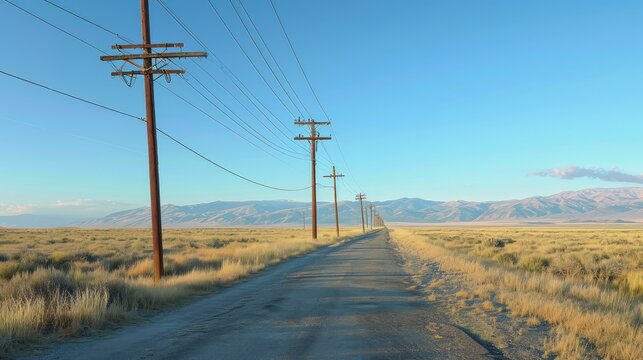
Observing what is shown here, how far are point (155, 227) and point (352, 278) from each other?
7.33 m

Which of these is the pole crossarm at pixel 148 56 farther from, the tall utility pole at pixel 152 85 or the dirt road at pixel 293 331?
the dirt road at pixel 293 331

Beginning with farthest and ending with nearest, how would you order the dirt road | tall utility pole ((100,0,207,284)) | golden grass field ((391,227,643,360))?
tall utility pole ((100,0,207,284)) < golden grass field ((391,227,643,360)) < the dirt road

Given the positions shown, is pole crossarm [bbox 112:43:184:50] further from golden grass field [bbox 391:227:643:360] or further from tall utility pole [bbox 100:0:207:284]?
golden grass field [bbox 391:227:643:360]

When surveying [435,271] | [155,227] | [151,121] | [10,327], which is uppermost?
[151,121]

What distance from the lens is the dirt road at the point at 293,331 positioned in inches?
283

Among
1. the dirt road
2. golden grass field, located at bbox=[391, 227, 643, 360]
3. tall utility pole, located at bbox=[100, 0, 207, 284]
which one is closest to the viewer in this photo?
the dirt road

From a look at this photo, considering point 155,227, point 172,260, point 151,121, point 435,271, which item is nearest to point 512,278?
point 435,271

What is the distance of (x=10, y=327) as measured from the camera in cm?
798

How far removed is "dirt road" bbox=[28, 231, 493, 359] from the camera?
7.19m

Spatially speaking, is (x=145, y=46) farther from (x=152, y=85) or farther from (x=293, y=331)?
(x=293, y=331)

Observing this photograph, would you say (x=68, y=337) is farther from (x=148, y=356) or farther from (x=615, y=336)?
(x=615, y=336)

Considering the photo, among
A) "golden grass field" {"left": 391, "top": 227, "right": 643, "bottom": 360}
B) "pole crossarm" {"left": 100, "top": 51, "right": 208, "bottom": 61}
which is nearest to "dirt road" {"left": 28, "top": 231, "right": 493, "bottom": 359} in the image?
"golden grass field" {"left": 391, "top": 227, "right": 643, "bottom": 360}

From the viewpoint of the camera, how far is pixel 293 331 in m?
8.70

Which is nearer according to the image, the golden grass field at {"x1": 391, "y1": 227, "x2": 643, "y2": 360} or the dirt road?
the dirt road
